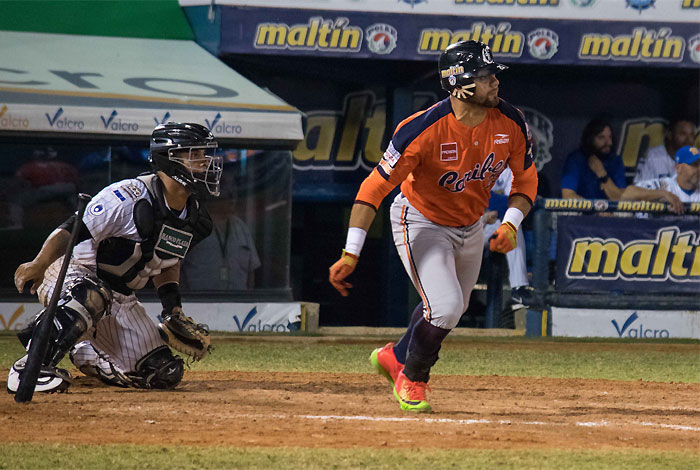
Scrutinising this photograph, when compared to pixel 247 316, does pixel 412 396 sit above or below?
above

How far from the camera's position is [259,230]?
1269cm

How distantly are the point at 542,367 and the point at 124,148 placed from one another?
5.22 meters

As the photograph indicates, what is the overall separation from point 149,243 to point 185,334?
0.70m

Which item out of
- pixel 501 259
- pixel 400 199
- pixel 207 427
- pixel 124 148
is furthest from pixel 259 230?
pixel 207 427

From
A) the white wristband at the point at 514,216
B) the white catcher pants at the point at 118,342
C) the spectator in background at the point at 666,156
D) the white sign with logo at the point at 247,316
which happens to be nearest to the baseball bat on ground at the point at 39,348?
the white catcher pants at the point at 118,342

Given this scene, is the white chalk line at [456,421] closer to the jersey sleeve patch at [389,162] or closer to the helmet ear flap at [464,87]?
the jersey sleeve patch at [389,162]

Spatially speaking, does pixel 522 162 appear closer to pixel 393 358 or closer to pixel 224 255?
pixel 393 358

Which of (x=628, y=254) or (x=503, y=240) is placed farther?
(x=628, y=254)

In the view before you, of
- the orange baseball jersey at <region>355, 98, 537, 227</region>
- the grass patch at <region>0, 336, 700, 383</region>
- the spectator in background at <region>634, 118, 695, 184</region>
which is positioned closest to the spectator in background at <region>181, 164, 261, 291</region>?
the grass patch at <region>0, 336, 700, 383</region>

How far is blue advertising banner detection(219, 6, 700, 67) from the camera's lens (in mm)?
13195

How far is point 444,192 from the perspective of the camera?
6.40m

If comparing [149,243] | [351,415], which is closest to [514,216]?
[351,415]

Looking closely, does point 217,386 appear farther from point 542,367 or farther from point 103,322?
point 542,367

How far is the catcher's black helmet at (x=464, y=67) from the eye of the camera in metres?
6.20
